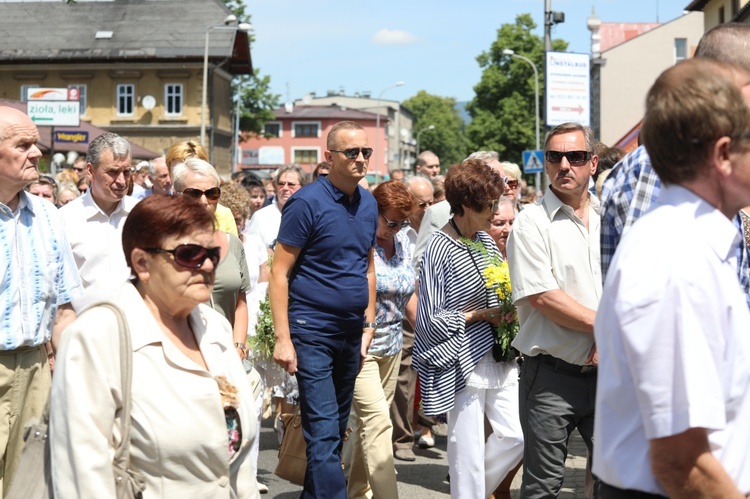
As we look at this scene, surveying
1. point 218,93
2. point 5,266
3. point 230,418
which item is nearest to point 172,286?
point 230,418

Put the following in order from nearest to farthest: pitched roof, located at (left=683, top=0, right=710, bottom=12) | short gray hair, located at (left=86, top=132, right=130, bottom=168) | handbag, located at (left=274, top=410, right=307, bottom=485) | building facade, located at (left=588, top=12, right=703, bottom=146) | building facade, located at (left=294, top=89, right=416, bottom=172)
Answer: short gray hair, located at (left=86, top=132, right=130, bottom=168) → handbag, located at (left=274, top=410, right=307, bottom=485) → pitched roof, located at (left=683, top=0, right=710, bottom=12) → building facade, located at (left=588, top=12, right=703, bottom=146) → building facade, located at (left=294, top=89, right=416, bottom=172)

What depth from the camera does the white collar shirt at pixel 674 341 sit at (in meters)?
2.33

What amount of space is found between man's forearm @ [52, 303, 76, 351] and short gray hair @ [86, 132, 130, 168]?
1.29 m

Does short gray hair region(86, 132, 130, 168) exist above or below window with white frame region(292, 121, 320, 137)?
below

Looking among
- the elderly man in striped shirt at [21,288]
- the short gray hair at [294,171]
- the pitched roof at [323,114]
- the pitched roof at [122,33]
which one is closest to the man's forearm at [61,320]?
the elderly man in striped shirt at [21,288]

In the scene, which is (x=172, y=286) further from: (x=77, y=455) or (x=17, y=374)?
(x=17, y=374)

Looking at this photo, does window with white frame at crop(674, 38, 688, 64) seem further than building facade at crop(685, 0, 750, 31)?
Yes

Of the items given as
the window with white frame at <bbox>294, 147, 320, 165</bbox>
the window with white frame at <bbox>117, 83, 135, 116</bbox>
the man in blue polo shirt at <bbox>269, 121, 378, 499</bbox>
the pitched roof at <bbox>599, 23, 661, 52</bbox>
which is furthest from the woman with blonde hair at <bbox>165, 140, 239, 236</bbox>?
the window with white frame at <bbox>294, 147, 320, 165</bbox>

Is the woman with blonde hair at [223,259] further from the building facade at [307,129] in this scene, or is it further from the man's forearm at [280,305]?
the building facade at [307,129]

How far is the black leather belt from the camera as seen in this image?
5.20 metres

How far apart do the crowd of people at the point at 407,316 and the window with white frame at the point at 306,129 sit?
367 feet

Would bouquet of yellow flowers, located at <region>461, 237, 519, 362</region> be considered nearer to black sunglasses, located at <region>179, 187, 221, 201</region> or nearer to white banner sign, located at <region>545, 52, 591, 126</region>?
black sunglasses, located at <region>179, 187, 221, 201</region>

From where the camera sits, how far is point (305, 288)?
19.9 feet

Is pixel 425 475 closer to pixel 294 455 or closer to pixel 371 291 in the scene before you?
pixel 294 455
